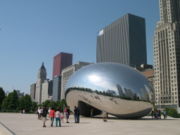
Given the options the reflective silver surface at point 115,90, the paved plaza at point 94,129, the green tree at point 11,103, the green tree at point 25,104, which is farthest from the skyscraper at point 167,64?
the paved plaza at point 94,129

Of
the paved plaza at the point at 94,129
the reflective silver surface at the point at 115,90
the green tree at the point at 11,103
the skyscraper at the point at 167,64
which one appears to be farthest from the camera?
the skyscraper at the point at 167,64

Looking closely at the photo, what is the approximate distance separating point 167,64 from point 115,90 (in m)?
115

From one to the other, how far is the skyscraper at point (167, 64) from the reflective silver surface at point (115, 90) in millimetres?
101053

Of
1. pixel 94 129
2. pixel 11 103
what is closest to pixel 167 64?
pixel 11 103

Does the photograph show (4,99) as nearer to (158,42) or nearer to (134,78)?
(134,78)

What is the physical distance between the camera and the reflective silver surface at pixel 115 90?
82.8ft

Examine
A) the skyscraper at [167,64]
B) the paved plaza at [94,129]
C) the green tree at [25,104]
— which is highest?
the skyscraper at [167,64]

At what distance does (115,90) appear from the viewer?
2520 centimetres

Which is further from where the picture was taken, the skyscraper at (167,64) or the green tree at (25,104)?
the skyscraper at (167,64)

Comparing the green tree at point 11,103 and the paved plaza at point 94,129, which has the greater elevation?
the green tree at point 11,103

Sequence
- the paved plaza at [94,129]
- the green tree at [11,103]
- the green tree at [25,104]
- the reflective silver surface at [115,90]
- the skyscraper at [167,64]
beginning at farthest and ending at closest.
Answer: the skyscraper at [167,64], the green tree at [25,104], the green tree at [11,103], the reflective silver surface at [115,90], the paved plaza at [94,129]

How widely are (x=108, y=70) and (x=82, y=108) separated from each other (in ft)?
20.7

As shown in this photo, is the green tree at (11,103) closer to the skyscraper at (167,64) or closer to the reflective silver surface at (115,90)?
the reflective silver surface at (115,90)

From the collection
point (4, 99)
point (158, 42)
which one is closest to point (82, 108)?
point (4, 99)
